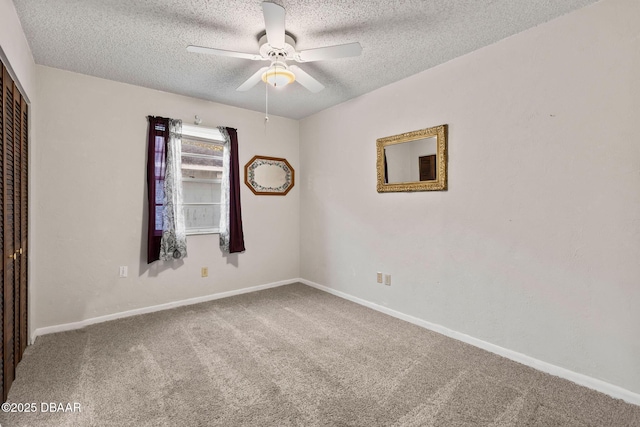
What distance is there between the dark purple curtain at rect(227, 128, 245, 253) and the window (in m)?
0.15

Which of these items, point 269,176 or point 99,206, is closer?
point 99,206

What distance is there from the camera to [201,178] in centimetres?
368

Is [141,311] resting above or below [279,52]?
below

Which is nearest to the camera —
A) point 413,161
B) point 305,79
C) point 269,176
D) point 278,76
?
point 278,76

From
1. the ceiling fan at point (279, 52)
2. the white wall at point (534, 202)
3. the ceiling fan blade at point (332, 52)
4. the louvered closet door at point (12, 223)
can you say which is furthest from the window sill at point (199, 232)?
the ceiling fan blade at point (332, 52)

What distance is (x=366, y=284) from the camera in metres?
3.48

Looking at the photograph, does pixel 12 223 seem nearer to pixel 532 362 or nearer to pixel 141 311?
pixel 141 311

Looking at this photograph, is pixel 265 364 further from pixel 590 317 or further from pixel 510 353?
pixel 590 317

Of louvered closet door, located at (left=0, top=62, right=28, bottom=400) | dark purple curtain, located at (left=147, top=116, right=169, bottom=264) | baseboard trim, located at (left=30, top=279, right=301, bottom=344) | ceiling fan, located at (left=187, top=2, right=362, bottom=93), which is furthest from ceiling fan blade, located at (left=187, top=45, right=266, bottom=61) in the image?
baseboard trim, located at (left=30, top=279, right=301, bottom=344)

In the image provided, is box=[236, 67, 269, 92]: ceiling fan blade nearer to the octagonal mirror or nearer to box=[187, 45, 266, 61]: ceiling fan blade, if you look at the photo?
box=[187, 45, 266, 61]: ceiling fan blade

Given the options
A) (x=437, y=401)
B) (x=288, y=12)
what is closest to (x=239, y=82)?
(x=288, y=12)

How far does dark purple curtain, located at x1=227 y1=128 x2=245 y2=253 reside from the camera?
376cm

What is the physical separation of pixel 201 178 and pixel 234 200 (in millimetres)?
465

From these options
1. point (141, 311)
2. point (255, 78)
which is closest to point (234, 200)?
point (141, 311)
